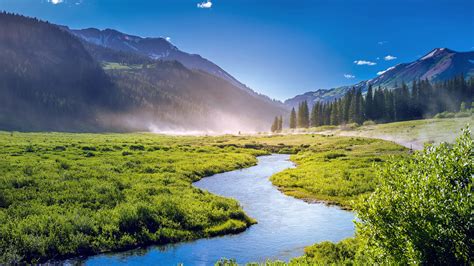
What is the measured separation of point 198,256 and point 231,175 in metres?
36.9

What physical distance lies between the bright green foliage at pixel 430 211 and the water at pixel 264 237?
33.7ft

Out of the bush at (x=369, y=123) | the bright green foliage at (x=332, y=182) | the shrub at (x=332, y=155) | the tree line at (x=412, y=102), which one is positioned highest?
the tree line at (x=412, y=102)

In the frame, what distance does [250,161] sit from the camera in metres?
80.8

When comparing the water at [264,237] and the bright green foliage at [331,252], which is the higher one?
the bright green foliage at [331,252]

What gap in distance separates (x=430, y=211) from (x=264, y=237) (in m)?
16.8

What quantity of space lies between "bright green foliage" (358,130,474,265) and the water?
1028cm

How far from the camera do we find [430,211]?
13.5m

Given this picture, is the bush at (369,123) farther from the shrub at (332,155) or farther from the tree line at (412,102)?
the shrub at (332,155)

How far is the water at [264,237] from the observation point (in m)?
24.0

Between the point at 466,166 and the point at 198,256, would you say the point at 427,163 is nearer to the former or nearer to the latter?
the point at 466,166

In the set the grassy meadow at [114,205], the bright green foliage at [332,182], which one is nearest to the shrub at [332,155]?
the bright green foliage at [332,182]

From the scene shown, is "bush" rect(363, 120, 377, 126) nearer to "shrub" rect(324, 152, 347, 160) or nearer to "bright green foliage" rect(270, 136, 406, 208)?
"shrub" rect(324, 152, 347, 160)

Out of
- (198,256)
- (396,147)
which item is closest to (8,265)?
(198,256)

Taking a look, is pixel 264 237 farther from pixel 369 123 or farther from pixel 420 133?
pixel 369 123
